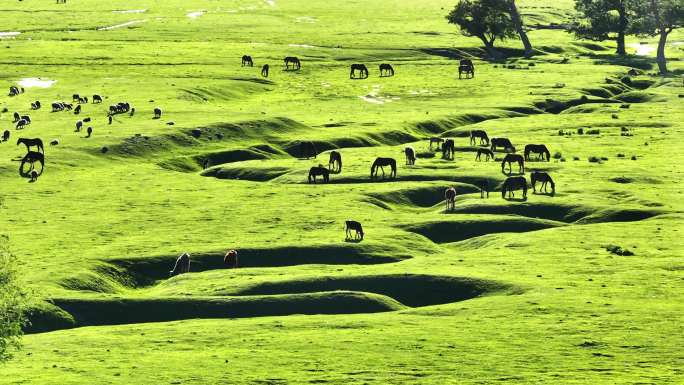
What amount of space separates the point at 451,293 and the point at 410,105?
2879 inches

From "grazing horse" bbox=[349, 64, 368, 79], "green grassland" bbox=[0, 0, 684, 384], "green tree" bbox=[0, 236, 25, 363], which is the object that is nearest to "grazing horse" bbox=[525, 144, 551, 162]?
"green grassland" bbox=[0, 0, 684, 384]

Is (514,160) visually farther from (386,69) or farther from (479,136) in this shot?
(386,69)

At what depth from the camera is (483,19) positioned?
7136 inches

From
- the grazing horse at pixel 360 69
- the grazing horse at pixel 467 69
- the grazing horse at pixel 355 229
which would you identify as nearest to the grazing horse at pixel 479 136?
the grazing horse at pixel 355 229

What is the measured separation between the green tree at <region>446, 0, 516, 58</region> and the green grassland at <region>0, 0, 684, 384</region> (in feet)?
134

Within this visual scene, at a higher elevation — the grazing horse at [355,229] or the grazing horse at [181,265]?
the grazing horse at [355,229]

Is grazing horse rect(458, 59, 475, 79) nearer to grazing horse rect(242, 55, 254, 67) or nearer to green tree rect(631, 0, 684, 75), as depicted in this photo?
grazing horse rect(242, 55, 254, 67)

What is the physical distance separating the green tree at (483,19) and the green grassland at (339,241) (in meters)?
40.9

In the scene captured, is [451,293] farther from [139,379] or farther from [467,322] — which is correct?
[139,379]

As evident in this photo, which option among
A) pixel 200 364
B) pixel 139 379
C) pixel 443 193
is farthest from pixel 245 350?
pixel 443 193

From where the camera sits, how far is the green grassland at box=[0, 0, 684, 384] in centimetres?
5328

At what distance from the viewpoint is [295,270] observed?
6831 cm

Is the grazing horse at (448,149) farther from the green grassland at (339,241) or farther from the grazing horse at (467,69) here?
the grazing horse at (467,69)

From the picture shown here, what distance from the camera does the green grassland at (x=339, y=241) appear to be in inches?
2098
